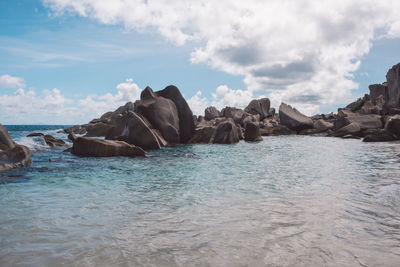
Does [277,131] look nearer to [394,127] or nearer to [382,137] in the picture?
[382,137]

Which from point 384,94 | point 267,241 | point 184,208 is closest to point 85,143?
point 184,208

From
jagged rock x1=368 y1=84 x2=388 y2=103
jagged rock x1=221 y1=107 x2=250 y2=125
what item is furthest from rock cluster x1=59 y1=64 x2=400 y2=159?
jagged rock x1=221 y1=107 x2=250 y2=125

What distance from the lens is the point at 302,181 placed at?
7.14m

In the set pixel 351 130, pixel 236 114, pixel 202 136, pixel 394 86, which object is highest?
pixel 394 86

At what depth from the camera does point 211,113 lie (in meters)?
64.1

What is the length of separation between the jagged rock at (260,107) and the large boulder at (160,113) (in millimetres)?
35013

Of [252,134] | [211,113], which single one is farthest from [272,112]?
[252,134]

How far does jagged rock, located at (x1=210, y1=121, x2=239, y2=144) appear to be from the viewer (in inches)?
898

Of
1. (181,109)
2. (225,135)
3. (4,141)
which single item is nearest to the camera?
(4,141)

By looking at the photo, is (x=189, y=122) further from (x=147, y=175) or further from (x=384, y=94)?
(x=384, y=94)

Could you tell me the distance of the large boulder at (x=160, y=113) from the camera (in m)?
19.7

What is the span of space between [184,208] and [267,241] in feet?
5.91

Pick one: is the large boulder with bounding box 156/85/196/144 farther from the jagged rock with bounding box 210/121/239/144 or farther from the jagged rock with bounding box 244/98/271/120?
the jagged rock with bounding box 244/98/271/120

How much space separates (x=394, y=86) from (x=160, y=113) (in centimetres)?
3427
